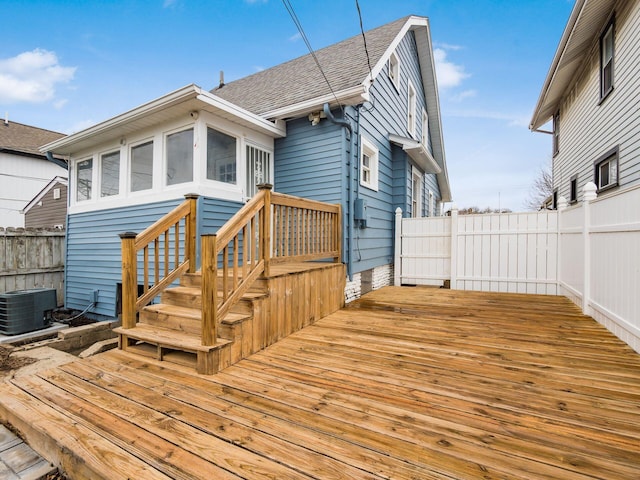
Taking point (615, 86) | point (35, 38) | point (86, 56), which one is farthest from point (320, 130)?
point (35, 38)

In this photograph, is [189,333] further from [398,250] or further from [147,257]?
[398,250]

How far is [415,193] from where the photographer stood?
8.67 metres

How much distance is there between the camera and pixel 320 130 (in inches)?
209

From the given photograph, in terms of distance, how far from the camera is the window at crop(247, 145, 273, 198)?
17.4 feet

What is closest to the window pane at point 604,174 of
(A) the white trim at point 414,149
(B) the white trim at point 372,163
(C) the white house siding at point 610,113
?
(C) the white house siding at point 610,113

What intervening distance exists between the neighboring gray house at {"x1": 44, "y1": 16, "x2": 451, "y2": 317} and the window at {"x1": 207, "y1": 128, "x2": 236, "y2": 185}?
0.02 meters

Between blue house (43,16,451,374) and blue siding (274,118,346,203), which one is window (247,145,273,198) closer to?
blue house (43,16,451,374)

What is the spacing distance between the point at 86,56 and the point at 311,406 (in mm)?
13522

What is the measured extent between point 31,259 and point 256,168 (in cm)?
536

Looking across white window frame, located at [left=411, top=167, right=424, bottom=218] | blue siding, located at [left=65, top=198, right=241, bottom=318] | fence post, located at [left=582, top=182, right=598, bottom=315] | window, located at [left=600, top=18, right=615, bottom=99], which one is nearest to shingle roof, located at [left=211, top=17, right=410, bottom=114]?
blue siding, located at [left=65, top=198, right=241, bottom=318]

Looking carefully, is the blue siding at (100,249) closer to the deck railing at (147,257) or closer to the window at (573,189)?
the deck railing at (147,257)

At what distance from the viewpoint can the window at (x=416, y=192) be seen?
8188 millimetres

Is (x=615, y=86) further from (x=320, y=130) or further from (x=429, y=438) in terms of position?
(x=429, y=438)

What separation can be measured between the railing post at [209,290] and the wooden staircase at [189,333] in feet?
0.31
